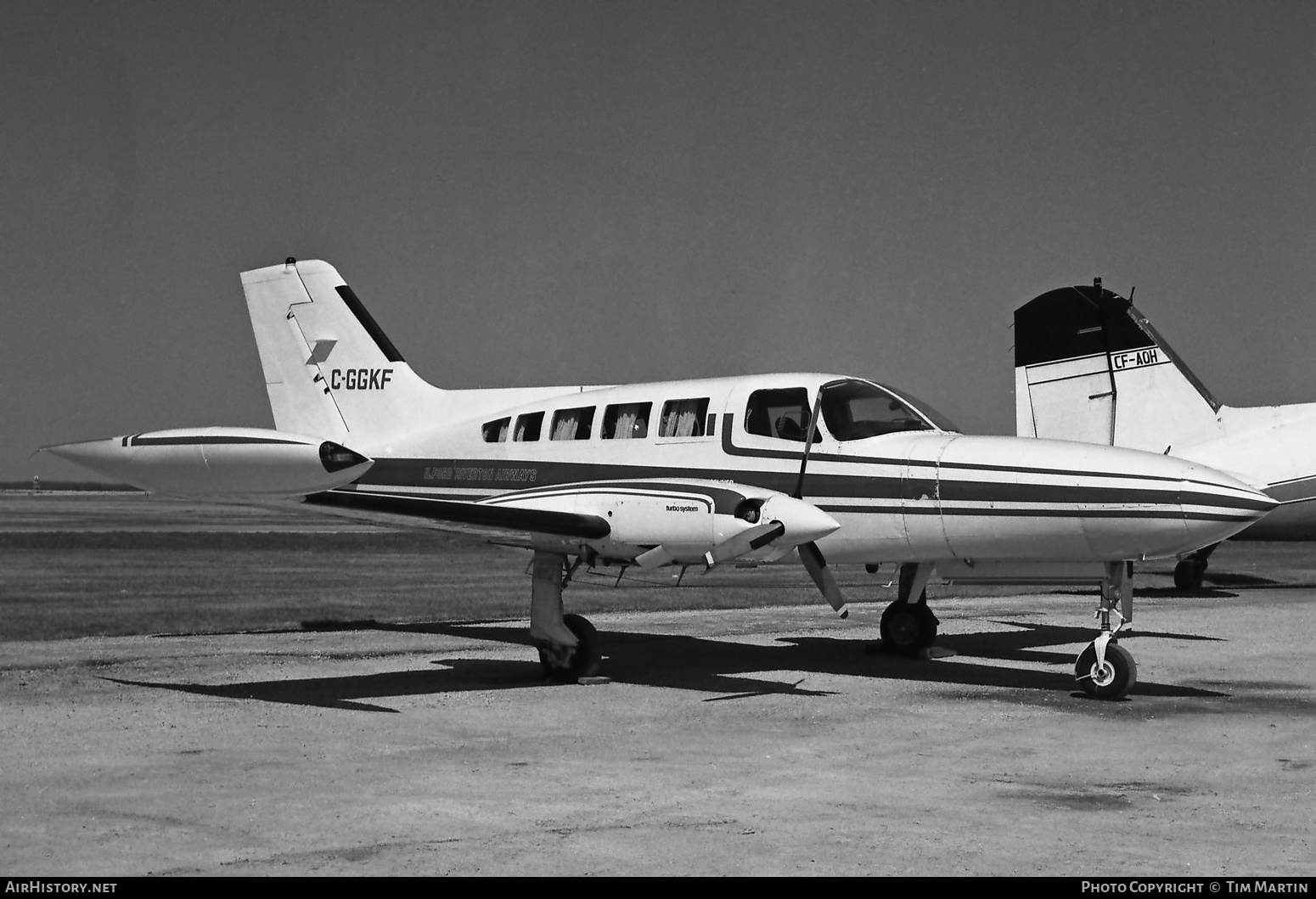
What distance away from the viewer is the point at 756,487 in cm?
1355

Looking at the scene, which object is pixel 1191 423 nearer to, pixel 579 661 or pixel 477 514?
pixel 579 661

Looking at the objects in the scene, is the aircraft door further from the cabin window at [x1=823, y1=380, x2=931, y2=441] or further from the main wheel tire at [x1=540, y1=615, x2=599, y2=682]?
the main wheel tire at [x1=540, y1=615, x2=599, y2=682]

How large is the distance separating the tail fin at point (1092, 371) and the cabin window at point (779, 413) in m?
9.82

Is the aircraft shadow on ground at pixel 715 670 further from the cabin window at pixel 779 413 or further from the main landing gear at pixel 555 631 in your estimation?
the cabin window at pixel 779 413

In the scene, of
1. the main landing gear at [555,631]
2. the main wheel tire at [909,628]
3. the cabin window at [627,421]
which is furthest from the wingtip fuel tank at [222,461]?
the main wheel tire at [909,628]

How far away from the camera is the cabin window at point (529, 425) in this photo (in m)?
15.5

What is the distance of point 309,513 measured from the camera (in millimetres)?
13195

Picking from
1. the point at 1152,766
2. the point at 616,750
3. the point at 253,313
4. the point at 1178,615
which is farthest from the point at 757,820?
the point at 1178,615

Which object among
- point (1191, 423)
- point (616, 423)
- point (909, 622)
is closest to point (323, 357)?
point (616, 423)

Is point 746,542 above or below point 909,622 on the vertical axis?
above

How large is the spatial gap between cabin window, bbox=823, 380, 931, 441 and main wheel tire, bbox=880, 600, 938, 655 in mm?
3255

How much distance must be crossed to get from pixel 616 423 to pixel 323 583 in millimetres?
16669

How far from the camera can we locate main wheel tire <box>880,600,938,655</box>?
53.2 feet
